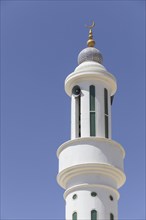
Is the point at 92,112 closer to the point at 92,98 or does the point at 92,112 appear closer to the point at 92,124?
the point at 92,124

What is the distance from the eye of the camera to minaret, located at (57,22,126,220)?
24.6 metres

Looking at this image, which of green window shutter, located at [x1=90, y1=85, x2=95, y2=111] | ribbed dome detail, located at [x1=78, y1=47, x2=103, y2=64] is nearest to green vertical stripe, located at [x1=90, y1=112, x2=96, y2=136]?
green window shutter, located at [x1=90, y1=85, x2=95, y2=111]

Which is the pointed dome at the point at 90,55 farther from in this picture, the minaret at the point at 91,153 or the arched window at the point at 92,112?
the arched window at the point at 92,112

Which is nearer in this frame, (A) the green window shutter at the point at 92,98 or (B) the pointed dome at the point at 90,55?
(A) the green window shutter at the point at 92,98

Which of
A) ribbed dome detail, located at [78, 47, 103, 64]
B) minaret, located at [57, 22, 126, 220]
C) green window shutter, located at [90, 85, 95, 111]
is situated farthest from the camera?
ribbed dome detail, located at [78, 47, 103, 64]

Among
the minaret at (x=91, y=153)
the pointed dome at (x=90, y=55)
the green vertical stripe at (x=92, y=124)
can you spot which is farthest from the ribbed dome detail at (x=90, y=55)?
the green vertical stripe at (x=92, y=124)

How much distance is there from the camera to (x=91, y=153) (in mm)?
25156

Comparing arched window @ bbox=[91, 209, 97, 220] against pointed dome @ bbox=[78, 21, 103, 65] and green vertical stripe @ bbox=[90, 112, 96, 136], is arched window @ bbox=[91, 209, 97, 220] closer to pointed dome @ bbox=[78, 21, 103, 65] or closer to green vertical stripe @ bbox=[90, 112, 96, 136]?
green vertical stripe @ bbox=[90, 112, 96, 136]

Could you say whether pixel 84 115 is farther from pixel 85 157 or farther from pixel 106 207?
pixel 106 207

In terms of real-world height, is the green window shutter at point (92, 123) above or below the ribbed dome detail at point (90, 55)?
below

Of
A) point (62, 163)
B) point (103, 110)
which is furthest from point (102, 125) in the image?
point (62, 163)

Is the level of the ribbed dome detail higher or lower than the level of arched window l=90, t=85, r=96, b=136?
higher

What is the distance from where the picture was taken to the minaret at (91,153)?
24641 mm

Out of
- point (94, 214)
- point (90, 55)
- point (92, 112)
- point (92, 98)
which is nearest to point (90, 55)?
point (90, 55)
